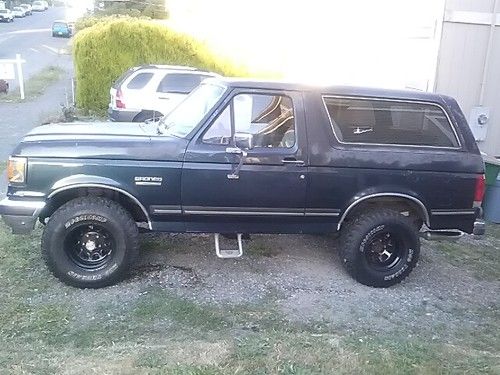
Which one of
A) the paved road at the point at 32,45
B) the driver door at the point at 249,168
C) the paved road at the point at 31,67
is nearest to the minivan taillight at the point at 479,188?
the driver door at the point at 249,168

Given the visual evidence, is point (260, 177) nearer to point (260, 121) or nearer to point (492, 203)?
point (260, 121)

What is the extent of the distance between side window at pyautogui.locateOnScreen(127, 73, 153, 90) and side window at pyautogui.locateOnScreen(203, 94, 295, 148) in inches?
284

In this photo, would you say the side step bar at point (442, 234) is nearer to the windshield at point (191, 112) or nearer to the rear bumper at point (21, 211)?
the windshield at point (191, 112)

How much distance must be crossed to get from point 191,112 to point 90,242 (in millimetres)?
1579

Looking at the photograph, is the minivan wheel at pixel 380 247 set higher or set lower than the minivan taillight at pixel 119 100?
lower

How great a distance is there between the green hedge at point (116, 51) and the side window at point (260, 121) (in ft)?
39.9

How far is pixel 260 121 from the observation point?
4.95 metres

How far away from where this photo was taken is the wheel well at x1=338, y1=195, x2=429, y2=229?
16.7 feet

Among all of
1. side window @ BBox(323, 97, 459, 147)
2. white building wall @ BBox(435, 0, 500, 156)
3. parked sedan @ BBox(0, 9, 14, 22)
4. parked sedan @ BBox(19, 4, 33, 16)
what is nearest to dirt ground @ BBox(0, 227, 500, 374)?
side window @ BBox(323, 97, 459, 147)

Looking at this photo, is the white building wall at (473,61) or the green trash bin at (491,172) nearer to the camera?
the green trash bin at (491,172)

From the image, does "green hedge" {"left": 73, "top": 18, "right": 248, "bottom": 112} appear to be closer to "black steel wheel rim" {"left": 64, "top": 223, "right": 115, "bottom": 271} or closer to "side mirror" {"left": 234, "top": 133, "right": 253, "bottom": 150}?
"black steel wheel rim" {"left": 64, "top": 223, "right": 115, "bottom": 271}

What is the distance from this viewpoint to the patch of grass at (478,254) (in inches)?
231

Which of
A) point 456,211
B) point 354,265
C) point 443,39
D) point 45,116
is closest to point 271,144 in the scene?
point 354,265

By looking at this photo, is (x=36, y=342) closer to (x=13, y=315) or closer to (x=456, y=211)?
(x=13, y=315)
